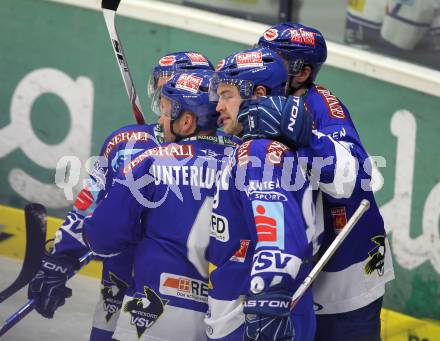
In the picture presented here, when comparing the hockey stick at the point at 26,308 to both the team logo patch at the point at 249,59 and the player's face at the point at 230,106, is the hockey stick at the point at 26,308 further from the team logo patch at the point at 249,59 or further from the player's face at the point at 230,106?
the team logo patch at the point at 249,59

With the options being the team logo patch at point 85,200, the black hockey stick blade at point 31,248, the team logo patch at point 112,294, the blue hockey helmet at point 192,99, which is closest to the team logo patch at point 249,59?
the blue hockey helmet at point 192,99

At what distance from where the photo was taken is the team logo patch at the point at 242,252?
11.2 feet

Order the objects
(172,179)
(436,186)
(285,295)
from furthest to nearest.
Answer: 1. (436,186)
2. (172,179)
3. (285,295)

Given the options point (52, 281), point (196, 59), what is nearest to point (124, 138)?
point (196, 59)

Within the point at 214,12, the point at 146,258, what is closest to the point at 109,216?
the point at 146,258

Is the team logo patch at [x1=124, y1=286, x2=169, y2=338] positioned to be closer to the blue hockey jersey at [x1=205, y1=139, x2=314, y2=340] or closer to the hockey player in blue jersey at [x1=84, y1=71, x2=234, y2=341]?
the hockey player in blue jersey at [x1=84, y1=71, x2=234, y2=341]

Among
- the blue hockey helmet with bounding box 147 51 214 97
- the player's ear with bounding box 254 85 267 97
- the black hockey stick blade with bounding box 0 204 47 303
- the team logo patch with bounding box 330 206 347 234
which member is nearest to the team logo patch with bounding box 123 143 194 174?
the player's ear with bounding box 254 85 267 97

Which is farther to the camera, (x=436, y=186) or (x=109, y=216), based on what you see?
(x=436, y=186)

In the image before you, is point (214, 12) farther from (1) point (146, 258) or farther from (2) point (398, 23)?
(1) point (146, 258)

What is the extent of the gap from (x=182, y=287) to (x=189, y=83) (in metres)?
0.68

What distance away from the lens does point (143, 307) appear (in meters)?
3.76

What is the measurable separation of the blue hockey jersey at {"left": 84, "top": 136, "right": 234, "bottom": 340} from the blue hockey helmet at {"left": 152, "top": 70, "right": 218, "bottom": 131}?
67 mm

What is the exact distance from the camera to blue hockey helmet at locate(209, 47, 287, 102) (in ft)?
11.7

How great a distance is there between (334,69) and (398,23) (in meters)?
0.40
